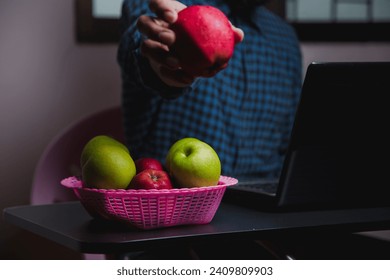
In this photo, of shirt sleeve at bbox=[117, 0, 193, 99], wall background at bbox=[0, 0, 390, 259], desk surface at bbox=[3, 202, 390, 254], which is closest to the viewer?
desk surface at bbox=[3, 202, 390, 254]

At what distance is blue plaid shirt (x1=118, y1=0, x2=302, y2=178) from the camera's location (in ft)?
5.76

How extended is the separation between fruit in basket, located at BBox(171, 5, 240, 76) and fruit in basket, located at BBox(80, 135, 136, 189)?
6.2 inches

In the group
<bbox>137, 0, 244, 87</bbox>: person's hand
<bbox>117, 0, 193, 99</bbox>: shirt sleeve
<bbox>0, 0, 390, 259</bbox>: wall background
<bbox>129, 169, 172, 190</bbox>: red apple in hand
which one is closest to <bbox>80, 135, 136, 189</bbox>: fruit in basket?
<bbox>129, 169, 172, 190</bbox>: red apple in hand

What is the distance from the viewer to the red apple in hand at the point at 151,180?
903 mm

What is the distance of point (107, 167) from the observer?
900mm

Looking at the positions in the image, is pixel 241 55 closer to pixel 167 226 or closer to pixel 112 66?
pixel 112 66

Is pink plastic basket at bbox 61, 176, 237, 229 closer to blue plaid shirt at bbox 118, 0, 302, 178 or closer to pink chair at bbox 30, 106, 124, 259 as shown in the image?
blue plaid shirt at bbox 118, 0, 302, 178

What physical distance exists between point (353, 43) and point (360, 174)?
70.5 inches

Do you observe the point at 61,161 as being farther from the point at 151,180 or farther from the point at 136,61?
the point at 151,180

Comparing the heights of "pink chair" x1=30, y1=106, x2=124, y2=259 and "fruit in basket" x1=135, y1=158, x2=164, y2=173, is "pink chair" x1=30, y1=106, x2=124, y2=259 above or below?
below

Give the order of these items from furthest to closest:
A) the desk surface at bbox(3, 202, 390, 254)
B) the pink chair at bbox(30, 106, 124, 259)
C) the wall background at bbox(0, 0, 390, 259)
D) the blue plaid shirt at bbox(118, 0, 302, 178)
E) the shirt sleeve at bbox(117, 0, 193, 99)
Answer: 1. the wall background at bbox(0, 0, 390, 259)
2. the pink chair at bbox(30, 106, 124, 259)
3. the blue plaid shirt at bbox(118, 0, 302, 178)
4. the shirt sleeve at bbox(117, 0, 193, 99)
5. the desk surface at bbox(3, 202, 390, 254)

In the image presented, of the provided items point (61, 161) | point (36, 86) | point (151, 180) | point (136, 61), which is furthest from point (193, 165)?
point (36, 86)

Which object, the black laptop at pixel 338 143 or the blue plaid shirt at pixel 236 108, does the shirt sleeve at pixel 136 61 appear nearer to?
the blue plaid shirt at pixel 236 108

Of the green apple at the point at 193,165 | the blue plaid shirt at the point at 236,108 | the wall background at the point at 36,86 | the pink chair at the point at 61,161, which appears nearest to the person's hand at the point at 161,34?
the green apple at the point at 193,165
